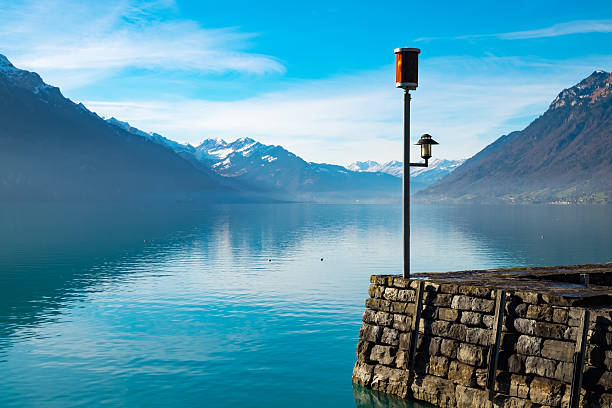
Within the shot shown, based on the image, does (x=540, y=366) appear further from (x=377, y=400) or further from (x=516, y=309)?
(x=377, y=400)

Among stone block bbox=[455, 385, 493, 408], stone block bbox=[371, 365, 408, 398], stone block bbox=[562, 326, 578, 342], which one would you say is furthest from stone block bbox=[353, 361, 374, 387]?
stone block bbox=[562, 326, 578, 342]

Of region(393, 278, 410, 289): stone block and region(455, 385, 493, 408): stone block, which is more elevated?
region(393, 278, 410, 289): stone block

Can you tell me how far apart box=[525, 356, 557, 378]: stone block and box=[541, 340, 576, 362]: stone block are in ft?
0.50

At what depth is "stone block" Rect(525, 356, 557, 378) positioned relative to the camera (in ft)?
49.5

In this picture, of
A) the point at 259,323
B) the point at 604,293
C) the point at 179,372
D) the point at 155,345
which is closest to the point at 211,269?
the point at 259,323

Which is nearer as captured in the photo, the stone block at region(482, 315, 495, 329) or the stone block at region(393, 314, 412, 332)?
the stone block at region(482, 315, 495, 329)

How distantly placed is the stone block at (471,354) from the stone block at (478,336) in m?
0.17

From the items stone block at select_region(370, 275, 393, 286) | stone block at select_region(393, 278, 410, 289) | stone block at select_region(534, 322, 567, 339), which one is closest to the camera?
stone block at select_region(534, 322, 567, 339)

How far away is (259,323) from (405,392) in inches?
749

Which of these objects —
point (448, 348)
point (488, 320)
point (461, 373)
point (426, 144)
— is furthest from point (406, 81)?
point (461, 373)

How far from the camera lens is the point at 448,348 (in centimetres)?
1744

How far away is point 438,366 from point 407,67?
31.3 ft

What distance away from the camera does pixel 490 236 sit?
379 feet

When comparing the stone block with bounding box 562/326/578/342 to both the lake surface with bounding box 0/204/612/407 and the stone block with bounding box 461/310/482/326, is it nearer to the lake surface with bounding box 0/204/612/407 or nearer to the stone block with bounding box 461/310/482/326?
the stone block with bounding box 461/310/482/326
